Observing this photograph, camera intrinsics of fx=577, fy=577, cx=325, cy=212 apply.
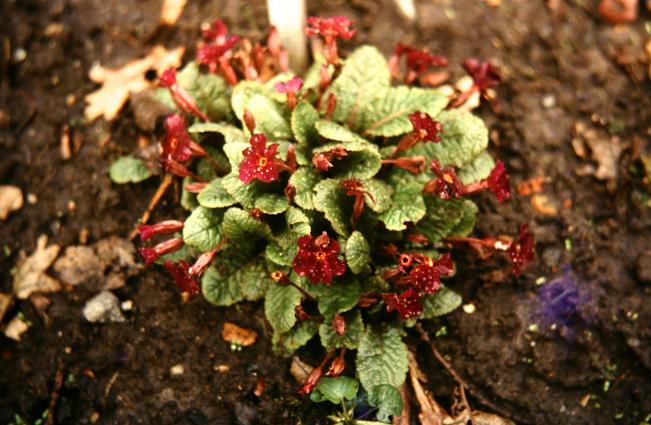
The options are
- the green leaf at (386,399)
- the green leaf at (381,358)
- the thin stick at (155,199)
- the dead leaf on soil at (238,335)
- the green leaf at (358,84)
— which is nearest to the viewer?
the green leaf at (386,399)

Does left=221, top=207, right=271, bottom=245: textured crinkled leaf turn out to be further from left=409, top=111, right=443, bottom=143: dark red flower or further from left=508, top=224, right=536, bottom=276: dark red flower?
left=508, top=224, right=536, bottom=276: dark red flower

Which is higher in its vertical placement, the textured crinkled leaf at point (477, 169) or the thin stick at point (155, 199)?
the textured crinkled leaf at point (477, 169)

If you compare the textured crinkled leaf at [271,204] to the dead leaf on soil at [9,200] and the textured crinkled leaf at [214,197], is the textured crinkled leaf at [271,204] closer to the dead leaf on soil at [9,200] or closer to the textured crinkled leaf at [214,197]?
the textured crinkled leaf at [214,197]

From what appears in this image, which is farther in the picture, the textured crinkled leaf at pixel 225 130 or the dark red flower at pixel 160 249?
the textured crinkled leaf at pixel 225 130

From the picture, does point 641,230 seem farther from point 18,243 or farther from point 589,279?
point 18,243

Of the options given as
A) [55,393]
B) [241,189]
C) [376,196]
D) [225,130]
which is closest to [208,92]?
[225,130]

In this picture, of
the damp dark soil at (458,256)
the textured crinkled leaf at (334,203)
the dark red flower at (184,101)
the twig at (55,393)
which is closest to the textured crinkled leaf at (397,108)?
the textured crinkled leaf at (334,203)

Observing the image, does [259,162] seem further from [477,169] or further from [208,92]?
[477,169]
